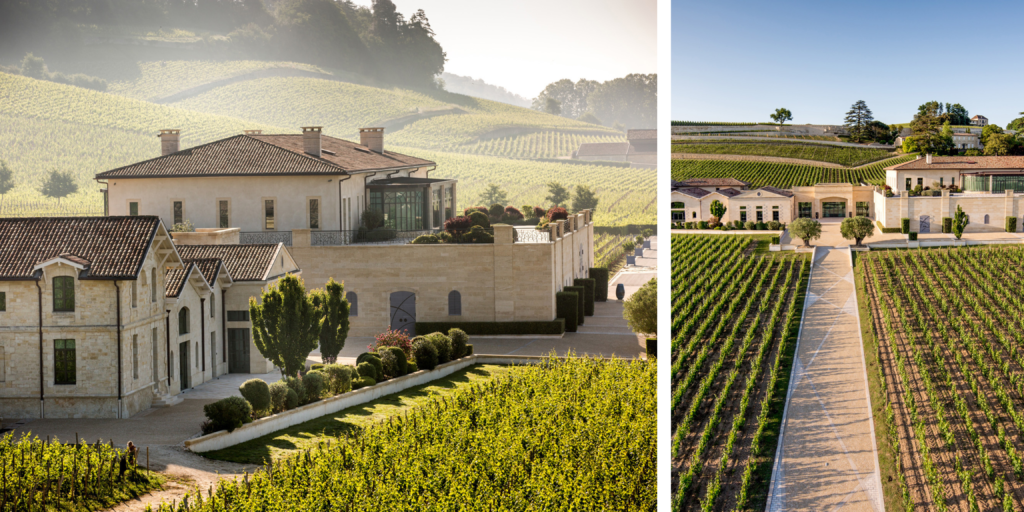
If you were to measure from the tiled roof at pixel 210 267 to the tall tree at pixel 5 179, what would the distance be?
3221 millimetres

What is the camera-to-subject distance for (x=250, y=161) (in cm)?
1588

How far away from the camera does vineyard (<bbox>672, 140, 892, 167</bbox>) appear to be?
6539 millimetres

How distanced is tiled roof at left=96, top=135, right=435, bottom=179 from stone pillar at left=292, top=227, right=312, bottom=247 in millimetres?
1290

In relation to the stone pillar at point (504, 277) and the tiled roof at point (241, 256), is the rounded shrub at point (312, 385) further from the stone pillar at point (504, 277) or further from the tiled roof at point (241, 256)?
the stone pillar at point (504, 277)

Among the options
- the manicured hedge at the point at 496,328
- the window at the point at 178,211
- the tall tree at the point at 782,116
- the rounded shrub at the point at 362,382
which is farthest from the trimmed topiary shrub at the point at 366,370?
the tall tree at the point at 782,116

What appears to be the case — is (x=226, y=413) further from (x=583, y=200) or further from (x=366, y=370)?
(x=583, y=200)

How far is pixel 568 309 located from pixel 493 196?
1796 centimetres

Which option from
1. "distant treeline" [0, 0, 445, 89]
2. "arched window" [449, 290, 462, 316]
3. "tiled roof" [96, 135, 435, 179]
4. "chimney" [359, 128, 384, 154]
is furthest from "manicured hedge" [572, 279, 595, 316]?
"chimney" [359, 128, 384, 154]

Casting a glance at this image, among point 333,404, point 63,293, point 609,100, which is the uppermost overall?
point 609,100

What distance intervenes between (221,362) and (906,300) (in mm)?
9448

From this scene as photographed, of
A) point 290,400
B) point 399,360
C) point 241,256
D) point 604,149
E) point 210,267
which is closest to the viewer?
point 290,400

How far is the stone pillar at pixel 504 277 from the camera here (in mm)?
16750

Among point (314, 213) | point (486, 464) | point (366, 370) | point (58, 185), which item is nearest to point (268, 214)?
point (314, 213)

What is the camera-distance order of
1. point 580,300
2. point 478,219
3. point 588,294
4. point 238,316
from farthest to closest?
point 588,294 → point 580,300 → point 478,219 → point 238,316
